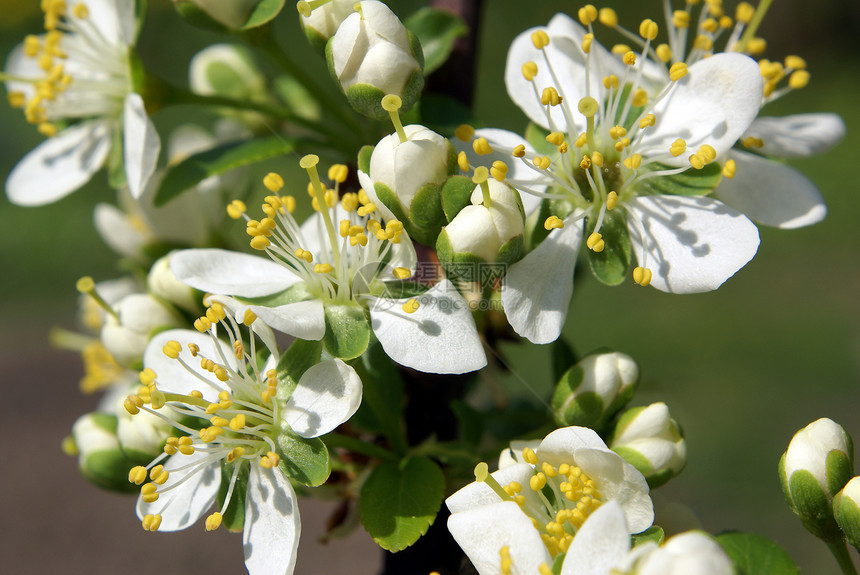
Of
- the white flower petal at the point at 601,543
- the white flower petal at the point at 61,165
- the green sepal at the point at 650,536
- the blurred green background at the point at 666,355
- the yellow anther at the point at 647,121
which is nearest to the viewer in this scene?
the white flower petal at the point at 601,543

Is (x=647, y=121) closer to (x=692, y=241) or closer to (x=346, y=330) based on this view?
(x=692, y=241)

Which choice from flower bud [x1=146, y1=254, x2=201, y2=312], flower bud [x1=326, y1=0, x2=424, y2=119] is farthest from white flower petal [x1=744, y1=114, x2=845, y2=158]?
flower bud [x1=146, y1=254, x2=201, y2=312]

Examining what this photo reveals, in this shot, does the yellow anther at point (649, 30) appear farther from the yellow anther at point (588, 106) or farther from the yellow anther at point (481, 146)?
the yellow anther at point (481, 146)

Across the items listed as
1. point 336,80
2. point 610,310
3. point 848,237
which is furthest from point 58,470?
point 848,237

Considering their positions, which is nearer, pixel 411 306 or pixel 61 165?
pixel 411 306

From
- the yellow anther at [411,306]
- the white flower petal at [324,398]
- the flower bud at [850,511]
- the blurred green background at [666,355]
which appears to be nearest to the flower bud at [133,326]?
the white flower petal at [324,398]

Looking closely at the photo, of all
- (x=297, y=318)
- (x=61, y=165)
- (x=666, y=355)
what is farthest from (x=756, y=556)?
(x=666, y=355)

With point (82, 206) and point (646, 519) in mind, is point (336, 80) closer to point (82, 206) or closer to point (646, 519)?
point (646, 519)

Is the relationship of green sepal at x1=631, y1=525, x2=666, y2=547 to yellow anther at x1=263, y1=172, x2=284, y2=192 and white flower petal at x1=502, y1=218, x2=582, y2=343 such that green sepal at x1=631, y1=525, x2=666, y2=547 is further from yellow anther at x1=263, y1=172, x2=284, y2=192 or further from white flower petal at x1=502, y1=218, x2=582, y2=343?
yellow anther at x1=263, y1=172, x2=284, y2=192
